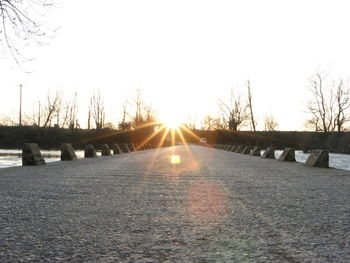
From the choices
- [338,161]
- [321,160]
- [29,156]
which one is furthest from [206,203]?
[338,161]

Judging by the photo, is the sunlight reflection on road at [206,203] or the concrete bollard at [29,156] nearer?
the sunlight reflection on road at [206,203]

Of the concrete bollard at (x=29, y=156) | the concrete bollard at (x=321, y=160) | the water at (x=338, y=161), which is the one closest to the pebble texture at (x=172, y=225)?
the concrete bollard at (x=29, y=156)

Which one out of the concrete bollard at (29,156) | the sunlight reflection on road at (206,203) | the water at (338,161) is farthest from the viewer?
the water at (338,161)

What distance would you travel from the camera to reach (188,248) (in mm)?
2824

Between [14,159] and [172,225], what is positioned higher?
[14,159]

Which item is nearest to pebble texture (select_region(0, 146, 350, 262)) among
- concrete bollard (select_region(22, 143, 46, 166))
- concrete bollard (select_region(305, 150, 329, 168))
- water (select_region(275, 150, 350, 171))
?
concrete bollard (select_region(22, 143, 46, 166))

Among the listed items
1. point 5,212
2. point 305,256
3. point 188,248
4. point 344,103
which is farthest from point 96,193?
point 344,103

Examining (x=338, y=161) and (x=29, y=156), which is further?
(x=338, y=161)

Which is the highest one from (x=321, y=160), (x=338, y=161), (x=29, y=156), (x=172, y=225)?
(x=29, y=156)

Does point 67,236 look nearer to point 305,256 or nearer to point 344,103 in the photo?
point 305,256

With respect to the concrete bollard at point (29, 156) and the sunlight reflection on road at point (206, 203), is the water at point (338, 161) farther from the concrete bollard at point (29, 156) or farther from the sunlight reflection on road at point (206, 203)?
the concrete bollard at point (29, 156)

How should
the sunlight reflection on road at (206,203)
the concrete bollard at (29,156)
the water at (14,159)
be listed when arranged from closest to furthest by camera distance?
the sunlight reflection on road at (206,203) < the concrete bollard at (29,156) < the water at (14,159)

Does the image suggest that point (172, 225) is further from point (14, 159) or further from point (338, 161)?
point (338, 161)

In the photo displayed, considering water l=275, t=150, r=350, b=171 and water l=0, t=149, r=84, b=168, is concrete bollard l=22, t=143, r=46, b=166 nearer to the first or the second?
water l=0, t=149, r=84, b=168
